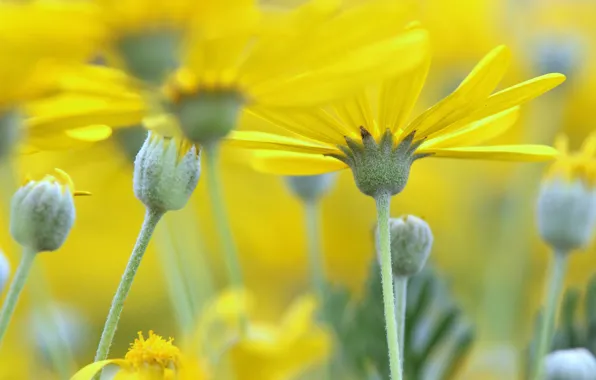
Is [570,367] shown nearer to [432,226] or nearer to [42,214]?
[42,214]

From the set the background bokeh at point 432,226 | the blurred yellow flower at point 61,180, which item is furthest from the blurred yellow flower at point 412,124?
the background bokeh at point 432,226

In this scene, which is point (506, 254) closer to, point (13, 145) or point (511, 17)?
point (511, 17)

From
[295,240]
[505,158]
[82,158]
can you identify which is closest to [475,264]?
[295,240]

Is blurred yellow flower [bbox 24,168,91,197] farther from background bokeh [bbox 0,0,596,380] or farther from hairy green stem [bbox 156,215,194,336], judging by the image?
background bokeh [bbox 0,0,596,380]

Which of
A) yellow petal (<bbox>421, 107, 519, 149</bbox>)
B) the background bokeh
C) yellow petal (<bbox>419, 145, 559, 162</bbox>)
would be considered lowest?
yellow petal (<bbox>419, 145, 559, 162</bbox>)

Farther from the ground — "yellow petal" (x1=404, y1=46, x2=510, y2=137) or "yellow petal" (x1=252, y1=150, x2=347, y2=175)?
"yellow petal" (x1=252, y1=150, x2=347, y2=175)

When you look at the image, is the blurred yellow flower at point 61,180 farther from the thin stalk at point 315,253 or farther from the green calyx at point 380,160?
the thin stalk at point 315,253

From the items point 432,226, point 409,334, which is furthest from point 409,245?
point 432,226

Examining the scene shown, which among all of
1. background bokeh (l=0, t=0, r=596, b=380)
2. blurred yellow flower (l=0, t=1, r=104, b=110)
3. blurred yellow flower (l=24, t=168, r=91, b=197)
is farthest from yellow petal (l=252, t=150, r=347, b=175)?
background bokeh (l=0, t=0, r=596, b=380)
